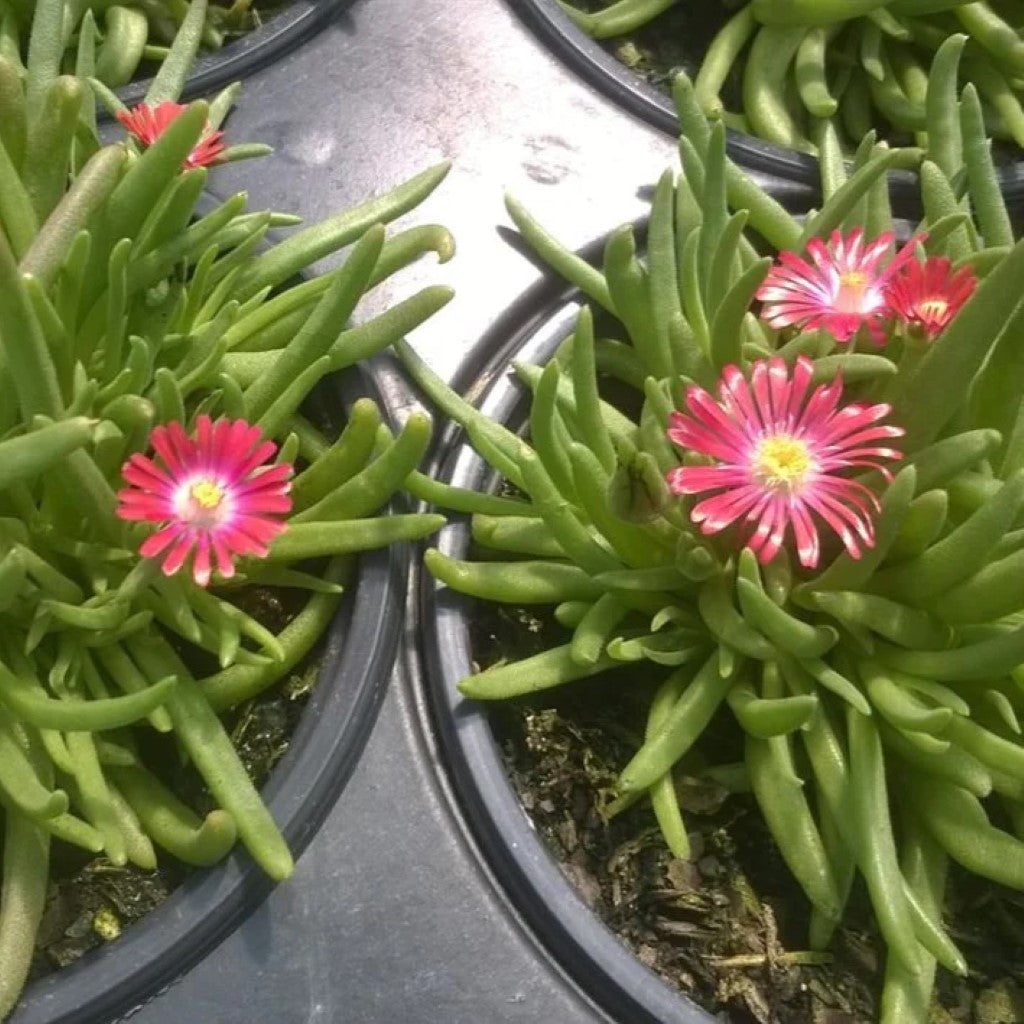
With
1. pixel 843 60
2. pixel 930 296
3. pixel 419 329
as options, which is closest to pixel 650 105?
pixel 843 60

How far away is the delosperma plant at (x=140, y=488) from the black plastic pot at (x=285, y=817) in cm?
2

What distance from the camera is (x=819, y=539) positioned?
717mm

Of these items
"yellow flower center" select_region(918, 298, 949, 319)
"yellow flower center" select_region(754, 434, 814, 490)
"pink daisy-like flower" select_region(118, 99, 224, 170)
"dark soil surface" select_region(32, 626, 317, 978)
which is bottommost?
"dark soil surface" select_region(32, 626, 317, 978)

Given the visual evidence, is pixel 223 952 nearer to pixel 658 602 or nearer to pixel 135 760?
pixel 135 760

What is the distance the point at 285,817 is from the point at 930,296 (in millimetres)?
513

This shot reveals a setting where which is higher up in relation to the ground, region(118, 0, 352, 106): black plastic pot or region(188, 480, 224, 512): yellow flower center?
region(118, 0, 352, 106): black plastic pot

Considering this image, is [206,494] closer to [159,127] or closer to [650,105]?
[159,127]

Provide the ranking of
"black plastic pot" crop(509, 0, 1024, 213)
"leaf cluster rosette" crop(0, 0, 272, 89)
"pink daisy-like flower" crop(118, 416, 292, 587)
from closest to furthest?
"pink daisy-like flower" crop(118, 416, 292, 587), "leaf cluster rosette" crop(0, 0, 272, 89), "black plastic pot" crop(509, 0, 1024, 213)

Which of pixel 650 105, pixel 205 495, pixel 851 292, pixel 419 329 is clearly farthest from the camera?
pixel 650 105

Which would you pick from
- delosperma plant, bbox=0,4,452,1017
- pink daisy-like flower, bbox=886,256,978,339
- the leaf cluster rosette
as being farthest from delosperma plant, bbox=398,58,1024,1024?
the leaf cluster rosette

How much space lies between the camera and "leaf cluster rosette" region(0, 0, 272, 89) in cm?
92

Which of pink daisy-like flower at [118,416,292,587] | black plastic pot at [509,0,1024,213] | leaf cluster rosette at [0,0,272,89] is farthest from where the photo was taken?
black plastic pot at [509,0,1024,213]

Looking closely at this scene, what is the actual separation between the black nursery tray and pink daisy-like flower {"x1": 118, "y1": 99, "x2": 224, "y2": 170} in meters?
0.19

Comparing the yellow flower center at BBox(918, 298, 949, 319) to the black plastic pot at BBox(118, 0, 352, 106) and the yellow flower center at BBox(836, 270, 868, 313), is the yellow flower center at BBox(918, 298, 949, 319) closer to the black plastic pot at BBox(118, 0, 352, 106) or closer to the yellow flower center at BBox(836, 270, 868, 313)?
the yellow flower center at BBox(836, 270, 868, 313)
